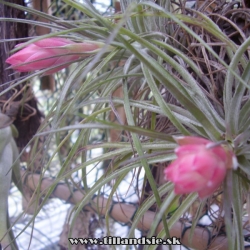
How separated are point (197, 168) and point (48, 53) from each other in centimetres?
22

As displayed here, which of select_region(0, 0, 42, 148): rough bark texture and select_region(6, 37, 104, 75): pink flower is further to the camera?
select_region(0, 0, 42, 148): rough bark texture

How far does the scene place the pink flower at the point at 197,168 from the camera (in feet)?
0.60

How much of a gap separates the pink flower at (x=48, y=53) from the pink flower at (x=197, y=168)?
0.19 meters

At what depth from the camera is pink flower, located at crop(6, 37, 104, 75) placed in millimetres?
326

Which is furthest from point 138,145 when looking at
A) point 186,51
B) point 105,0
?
point 105,0

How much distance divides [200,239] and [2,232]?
0.26 metres

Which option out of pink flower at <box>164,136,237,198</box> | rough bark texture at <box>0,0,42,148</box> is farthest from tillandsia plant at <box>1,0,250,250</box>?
rough bark texture at <box>0,0,42,148</box>

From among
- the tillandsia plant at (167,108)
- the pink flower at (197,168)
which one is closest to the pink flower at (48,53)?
the tillandsia plant at (167,108)

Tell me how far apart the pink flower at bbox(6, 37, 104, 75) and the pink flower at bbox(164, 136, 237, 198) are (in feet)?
0.62

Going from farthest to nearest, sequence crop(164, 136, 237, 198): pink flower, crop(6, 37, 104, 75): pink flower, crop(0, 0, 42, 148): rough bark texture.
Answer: crop(0, 0, 42, 148): rough bark texture → crop(6, 37, 104, 75): pink flower → crop(164, 136, 237, 198): pink flower

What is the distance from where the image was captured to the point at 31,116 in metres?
0.64

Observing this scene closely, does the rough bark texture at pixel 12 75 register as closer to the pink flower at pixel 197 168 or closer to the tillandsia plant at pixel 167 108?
the tillandsia plant at pixel 167 108

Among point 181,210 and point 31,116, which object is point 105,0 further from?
point 181,210

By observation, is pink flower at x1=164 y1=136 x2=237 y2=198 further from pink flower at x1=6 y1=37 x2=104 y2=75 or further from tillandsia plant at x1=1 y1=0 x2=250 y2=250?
pink flower at x1=6 y1=37 x2=104 y2=75
